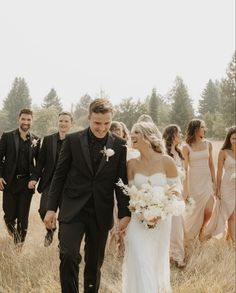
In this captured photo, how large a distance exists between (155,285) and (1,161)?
4.04 metres

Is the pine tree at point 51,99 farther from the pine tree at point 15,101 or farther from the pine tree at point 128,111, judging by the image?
the pine tree at point 128,111

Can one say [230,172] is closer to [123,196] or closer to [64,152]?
[123,196]

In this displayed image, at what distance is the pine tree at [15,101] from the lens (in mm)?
79875

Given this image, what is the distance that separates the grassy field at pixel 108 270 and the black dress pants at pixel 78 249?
1.54 ft

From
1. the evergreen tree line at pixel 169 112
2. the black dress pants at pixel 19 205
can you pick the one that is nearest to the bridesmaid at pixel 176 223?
the black dress pants at pixel 19 205

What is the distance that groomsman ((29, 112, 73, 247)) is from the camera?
7.18 metres

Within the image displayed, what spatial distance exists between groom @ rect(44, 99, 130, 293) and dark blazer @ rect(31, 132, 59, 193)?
2582mm

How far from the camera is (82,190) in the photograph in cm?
452

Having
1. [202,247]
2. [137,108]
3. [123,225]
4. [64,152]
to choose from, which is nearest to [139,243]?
[123,225]

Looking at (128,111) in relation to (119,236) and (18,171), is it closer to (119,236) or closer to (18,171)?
(18,171)

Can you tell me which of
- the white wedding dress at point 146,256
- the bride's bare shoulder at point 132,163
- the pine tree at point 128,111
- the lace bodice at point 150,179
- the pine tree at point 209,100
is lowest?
the white wedding dress at point 146,256

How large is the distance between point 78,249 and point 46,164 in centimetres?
313

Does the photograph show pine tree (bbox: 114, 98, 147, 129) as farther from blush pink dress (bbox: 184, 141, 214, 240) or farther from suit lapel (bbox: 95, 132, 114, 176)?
suit lapel (bbox: 95, 132, 114, 176)

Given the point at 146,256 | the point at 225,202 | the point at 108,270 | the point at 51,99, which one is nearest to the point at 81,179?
the point at 146,256
